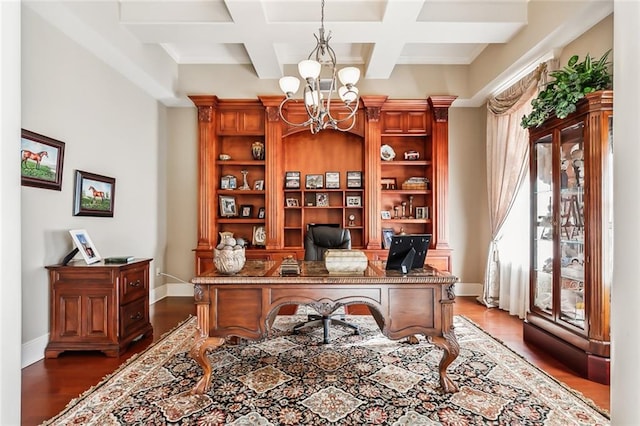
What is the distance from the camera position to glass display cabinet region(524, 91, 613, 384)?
8.25 feet

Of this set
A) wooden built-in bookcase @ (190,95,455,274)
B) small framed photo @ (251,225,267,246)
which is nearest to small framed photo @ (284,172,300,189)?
wooden built-in bookcase @ (190,95,455,274)

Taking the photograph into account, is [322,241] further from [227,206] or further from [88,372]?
[88,372]

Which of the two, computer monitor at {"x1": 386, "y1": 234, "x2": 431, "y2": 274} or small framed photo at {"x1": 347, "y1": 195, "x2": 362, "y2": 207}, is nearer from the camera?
computer monitor at {"x1": 386, "y1": 234, "x2": 431, "y2": 274}

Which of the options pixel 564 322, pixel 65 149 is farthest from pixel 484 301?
pixel 65 149

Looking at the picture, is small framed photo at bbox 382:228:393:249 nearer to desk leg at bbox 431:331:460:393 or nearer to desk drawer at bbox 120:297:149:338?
desk leg at bbox 431:331:460:393

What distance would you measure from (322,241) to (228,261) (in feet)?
5.28

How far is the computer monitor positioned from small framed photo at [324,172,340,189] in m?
2.89

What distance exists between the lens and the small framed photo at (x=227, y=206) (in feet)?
17.2

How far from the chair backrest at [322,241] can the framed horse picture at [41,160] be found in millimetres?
2329

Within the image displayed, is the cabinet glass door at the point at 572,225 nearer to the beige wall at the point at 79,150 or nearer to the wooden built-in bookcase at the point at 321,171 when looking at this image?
the wooden built-in bookcase at the point at 321,171

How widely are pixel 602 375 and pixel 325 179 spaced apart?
12.3 ft

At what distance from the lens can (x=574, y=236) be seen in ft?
9.21

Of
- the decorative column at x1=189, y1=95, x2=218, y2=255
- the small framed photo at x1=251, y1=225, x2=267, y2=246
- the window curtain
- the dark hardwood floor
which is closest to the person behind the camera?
the dark hardwood floor

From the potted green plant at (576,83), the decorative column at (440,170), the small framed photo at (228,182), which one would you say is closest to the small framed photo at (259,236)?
the small framed photo at (228,182)
